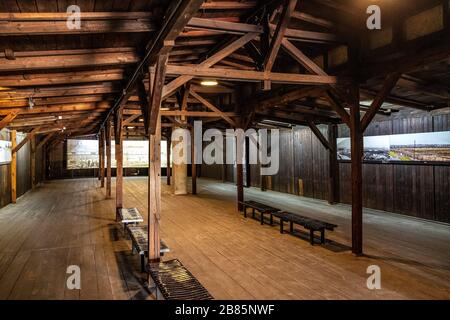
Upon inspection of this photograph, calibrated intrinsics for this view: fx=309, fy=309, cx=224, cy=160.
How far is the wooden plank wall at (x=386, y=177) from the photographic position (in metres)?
6.89

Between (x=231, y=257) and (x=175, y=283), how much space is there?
1684mm

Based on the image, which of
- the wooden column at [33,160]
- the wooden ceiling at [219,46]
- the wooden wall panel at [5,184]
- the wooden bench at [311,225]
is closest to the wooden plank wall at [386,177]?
the wooden ceiling at [219,46]

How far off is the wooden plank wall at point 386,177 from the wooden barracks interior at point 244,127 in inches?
1.5

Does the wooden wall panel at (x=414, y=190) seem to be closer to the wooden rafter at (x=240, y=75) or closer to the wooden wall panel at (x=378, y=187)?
the wooden wall panel at (x=378, y=187)

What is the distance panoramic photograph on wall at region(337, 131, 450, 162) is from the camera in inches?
267

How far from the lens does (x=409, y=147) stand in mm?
7469

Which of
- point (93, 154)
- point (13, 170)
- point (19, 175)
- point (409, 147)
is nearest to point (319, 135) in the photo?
point (409, 147)

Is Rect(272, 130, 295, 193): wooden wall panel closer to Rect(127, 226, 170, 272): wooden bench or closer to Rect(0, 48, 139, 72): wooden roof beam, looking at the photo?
Rect(127, 226, 170, 272): wooden bench

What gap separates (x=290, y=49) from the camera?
4379mm

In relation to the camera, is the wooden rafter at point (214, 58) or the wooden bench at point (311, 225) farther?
the wooden bench at point (311, 225)

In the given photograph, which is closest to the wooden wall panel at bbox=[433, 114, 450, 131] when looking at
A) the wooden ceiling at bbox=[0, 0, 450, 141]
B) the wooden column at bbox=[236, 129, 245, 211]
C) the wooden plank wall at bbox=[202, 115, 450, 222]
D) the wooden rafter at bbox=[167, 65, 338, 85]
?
the wooden plank wall at bbox=[202, 115, 450, 222]
